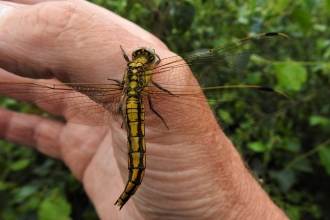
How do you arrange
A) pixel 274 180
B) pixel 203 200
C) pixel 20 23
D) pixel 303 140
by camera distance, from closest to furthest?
pixel 20 23
pixel 203 200
pixel 274 180
pixel 303 140

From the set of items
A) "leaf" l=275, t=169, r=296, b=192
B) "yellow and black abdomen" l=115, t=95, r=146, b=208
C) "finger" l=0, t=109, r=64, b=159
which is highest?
"yellow and black abdomen" l=115, t=95, r=146, b=208

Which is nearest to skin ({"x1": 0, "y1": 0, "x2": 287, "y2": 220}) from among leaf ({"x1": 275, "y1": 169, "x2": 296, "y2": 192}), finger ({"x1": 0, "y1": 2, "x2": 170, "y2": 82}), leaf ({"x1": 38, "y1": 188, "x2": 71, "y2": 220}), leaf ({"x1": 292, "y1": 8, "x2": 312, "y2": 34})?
finger ({"x1": 0, "y1": 2, "x2": 170, "y2": 82})

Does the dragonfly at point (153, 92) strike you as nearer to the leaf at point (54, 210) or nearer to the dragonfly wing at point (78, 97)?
the dragonfly wing at point (78, 97)

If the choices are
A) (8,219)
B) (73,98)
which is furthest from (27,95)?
(8,219)

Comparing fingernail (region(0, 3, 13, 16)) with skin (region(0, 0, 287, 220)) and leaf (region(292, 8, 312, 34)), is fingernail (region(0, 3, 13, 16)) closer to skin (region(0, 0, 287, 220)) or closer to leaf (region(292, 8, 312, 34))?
skin (region(0, 0, 287, 220))

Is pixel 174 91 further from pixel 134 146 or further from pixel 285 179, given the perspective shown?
pixel 285 179

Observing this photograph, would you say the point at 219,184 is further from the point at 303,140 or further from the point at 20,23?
the point at 303,140
